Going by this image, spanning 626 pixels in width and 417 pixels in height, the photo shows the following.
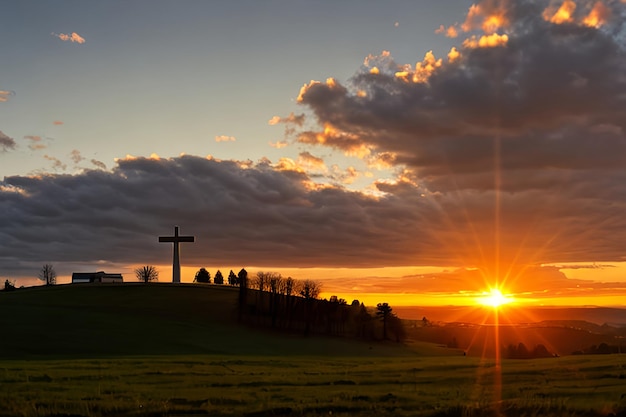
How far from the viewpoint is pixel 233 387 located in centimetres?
3459

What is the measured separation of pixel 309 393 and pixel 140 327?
85.9m

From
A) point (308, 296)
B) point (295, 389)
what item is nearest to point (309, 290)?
point (308, 296)

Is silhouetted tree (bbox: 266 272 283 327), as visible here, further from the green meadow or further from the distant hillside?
the green meadow

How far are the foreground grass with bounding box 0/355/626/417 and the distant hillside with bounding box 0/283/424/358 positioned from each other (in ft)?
128

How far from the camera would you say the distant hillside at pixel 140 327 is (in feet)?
283

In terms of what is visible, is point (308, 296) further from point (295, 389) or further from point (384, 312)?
point (295, 389)

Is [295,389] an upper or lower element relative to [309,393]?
lower

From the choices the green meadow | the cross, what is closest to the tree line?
the cross

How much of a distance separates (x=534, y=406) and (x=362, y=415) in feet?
19.3

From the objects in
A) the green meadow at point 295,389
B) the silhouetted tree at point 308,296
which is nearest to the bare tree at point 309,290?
the silhouetted tree at point 308,296

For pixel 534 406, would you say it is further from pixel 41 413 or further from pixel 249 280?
pixel 249 280

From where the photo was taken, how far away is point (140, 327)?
Result: 364ft

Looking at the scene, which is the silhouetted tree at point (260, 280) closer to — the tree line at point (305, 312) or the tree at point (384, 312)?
the tree line at point (305, 312)

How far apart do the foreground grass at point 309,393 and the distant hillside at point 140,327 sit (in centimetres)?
3892
